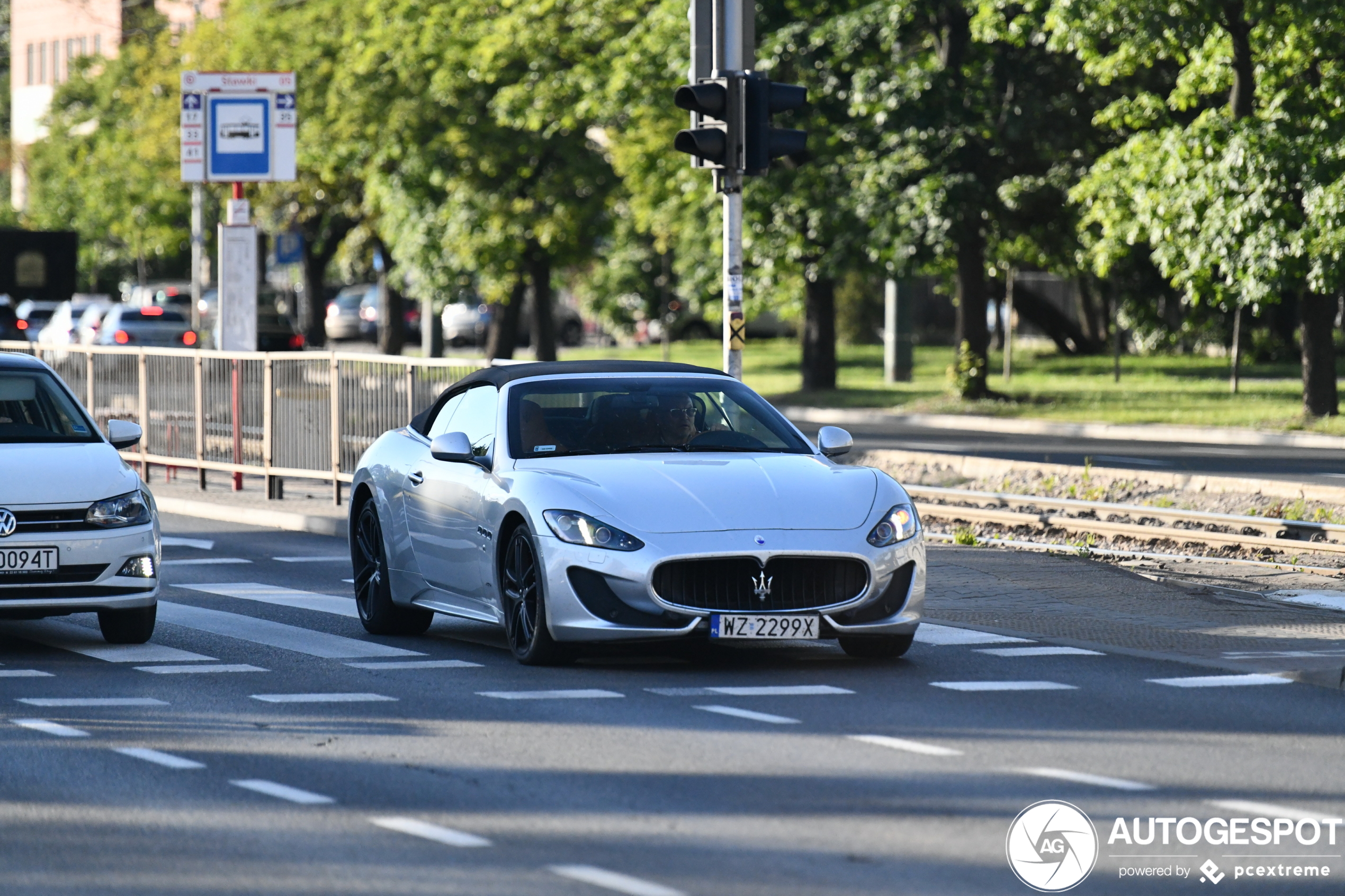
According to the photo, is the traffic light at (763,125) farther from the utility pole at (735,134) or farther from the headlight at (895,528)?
the headlight at (895,528)

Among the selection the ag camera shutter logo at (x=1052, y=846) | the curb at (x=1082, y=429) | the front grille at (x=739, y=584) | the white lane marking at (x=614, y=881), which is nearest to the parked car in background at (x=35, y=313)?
the curb at (x=1082, y=429)

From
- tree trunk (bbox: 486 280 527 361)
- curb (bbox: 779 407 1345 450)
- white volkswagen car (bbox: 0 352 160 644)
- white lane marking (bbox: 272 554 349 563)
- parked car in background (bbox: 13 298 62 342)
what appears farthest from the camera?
parked car in background (bbox: 13 298 62 342)

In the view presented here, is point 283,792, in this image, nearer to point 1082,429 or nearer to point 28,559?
point 28,559

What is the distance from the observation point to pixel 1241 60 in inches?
1126

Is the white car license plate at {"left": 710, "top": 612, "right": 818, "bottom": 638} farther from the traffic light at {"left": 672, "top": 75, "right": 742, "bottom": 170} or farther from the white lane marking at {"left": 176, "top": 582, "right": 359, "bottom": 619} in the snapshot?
the traffic light at {"left": 672, "top": 75, "right": 742, "bottom": 170}

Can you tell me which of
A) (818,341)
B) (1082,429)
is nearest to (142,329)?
(818,341)

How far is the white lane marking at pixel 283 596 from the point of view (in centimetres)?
1264

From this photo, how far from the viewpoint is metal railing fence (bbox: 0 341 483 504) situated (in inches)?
746

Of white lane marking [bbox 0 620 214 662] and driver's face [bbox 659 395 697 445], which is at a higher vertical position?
driver's face [bbox 659 395 697 445]

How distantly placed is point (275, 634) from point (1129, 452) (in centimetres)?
1613

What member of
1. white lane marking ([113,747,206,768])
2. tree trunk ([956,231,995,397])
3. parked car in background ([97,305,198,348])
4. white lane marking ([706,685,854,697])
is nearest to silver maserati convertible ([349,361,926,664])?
white lane marking ([706,685,854,697])

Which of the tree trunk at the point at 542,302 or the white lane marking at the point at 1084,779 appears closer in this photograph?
the white lane marking at the point at 1084,779

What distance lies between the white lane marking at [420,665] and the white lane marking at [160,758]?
7.28 ft

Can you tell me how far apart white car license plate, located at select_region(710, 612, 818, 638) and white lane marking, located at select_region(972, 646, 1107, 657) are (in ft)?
4.54
